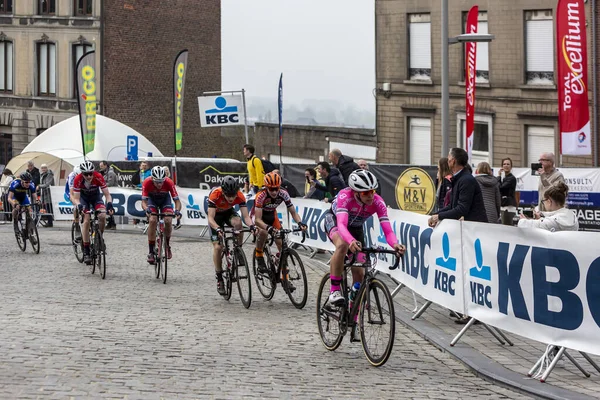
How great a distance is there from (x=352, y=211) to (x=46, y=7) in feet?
155

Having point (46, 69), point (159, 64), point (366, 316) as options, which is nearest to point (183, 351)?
point (366, 316)

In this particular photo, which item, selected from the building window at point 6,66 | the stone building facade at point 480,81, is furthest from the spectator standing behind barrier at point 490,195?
the building window at point 6,66

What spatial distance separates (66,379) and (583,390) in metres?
4.20

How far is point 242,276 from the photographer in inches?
571

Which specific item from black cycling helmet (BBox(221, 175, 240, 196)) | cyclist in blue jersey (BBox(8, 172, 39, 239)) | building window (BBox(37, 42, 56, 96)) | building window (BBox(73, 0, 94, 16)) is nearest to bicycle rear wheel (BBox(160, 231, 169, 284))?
black cycling helmet (BBox(221, 175, 240, 196))

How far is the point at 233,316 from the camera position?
13.5 metres

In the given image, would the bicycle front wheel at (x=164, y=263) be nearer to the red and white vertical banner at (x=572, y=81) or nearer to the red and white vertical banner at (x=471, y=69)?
the red and white vertical banner at (x=471, y=69)

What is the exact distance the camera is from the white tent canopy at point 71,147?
144ft

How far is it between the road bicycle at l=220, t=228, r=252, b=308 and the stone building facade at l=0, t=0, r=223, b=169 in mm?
40389

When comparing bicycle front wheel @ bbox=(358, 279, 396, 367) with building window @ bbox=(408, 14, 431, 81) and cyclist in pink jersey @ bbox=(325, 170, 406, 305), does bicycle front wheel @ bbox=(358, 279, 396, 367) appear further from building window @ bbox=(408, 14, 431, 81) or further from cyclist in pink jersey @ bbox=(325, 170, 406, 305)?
building window @ bbox=(408, 14, 431, 81)

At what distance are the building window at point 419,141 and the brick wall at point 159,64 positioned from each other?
64.3 feet

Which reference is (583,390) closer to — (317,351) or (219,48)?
(317,351)

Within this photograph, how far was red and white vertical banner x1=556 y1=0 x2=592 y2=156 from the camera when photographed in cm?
2494

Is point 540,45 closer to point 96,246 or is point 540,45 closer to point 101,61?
point 96,246
